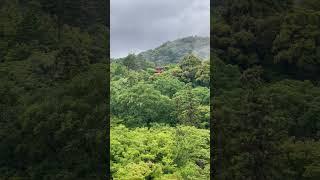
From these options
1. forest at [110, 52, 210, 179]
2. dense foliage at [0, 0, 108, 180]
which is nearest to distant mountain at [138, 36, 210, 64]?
forest at [110, 52, 210, 179]

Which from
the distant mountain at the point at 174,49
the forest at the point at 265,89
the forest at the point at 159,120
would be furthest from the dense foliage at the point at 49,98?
the distant mountain at the point at 174,49

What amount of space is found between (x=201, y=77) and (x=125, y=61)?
2165mm

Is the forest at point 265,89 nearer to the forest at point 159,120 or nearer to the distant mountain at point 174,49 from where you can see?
the forest at point 159,120

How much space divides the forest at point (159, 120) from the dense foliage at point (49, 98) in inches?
A: 31.2

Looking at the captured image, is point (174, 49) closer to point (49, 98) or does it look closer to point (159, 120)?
point (159, 120)

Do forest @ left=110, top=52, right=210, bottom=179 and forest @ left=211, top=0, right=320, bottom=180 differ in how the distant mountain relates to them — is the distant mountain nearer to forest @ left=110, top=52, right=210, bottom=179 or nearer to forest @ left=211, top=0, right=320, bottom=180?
forest @ left=110, top=52, right=210, bottom=179

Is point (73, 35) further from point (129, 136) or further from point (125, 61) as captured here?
point (125, 61)

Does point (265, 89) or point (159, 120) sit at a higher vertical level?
point (265, 89)

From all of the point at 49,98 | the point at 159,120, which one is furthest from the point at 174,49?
the point at 49,98

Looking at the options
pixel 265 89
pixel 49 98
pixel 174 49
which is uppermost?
pixel 174 49

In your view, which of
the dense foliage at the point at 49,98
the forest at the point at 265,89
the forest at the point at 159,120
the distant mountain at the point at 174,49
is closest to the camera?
the forest at the point at 265,89

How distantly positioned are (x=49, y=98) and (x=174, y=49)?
8.33 metres

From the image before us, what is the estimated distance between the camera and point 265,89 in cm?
888

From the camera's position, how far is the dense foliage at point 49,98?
27.2 feet
